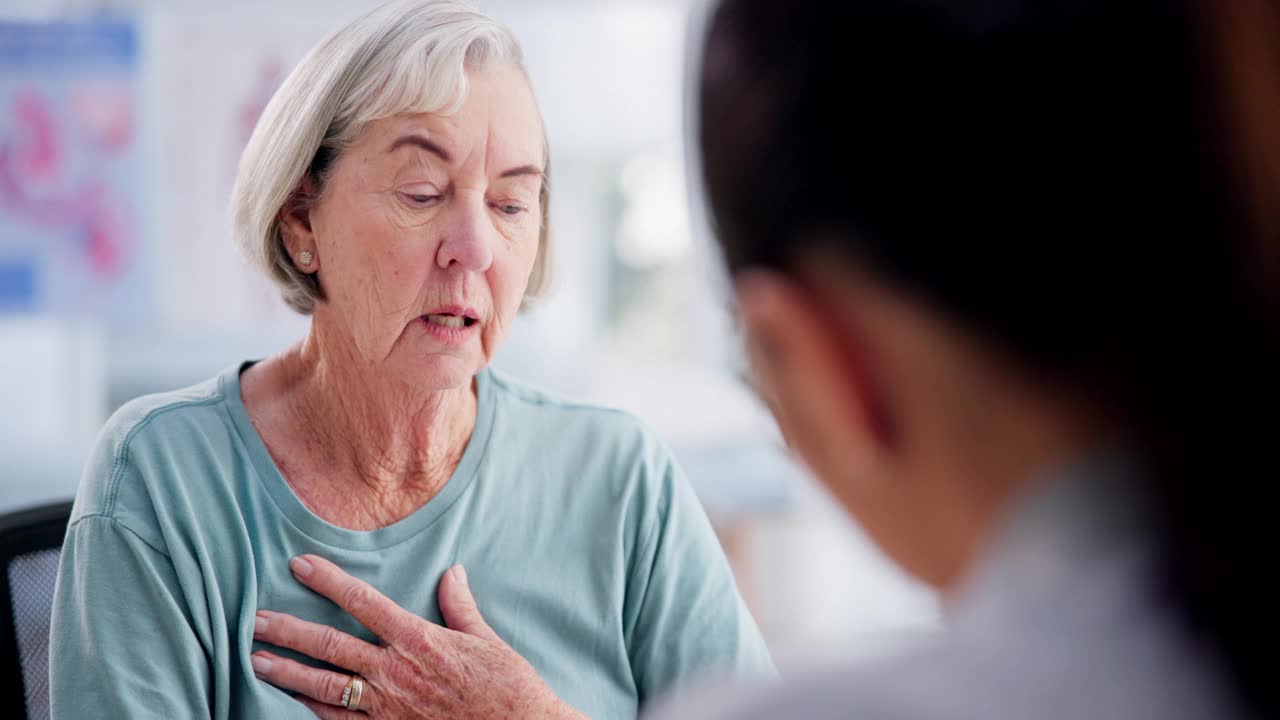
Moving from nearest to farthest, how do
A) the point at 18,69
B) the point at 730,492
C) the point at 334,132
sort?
the point at 334,132, the point at 18,69, the point at 730,492

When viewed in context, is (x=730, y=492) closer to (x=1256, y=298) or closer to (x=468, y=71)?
(x=468, y=71)

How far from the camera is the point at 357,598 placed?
1231 mm

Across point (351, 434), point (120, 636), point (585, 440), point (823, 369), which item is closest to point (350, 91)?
point (351, 434)

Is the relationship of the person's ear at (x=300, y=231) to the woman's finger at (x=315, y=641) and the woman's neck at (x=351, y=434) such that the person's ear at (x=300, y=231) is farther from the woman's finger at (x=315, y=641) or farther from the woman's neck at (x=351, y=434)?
the woman's finger at (x=315, y=641)

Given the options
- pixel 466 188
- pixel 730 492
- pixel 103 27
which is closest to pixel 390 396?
pixel 466 188

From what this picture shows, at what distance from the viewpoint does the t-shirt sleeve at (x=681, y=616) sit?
1354 millimetres

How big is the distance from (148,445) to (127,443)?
0.02m

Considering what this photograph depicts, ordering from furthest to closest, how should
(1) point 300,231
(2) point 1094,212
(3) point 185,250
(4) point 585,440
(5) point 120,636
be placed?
(3) point 185,250 → (4) point 585,440 → (1) point 300,231 → (5) point 120,636 → (2) point 1094,212

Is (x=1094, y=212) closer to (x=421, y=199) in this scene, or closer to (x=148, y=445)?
(x=421, y=199)

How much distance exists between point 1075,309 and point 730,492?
11.2 feet

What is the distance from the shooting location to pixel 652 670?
135 centimetres

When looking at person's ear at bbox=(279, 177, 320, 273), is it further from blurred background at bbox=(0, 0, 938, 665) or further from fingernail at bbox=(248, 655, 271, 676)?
blurred background at bbox=(0, 0, 938, 665)

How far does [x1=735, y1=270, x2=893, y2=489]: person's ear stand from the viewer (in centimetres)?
53

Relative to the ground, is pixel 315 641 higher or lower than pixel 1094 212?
lower
